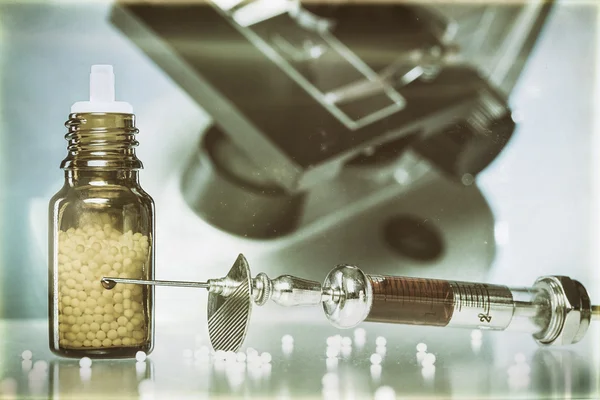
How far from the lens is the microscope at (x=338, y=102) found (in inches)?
36.5

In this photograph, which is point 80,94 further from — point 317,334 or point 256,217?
point 317,334

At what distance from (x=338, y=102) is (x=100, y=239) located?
40 cm

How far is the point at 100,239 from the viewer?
0.66 meters

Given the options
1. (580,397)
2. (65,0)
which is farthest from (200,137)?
(580,397)

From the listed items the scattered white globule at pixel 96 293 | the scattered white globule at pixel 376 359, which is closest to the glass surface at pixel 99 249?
the scattered white globule at pixel 96 293

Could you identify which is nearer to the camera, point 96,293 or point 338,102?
point 96,293

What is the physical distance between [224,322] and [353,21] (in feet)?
1.50

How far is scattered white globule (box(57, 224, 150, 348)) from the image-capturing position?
2.13 feet

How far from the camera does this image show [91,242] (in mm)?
657

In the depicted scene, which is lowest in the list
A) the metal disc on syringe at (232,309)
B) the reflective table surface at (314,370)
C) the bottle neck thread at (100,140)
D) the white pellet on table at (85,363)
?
the reflective table surface at (314,370)

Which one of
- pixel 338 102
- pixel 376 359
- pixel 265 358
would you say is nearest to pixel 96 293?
pixel 265 358

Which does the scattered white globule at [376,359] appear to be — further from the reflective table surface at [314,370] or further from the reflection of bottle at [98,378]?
the reflection of bottle at [98,378]

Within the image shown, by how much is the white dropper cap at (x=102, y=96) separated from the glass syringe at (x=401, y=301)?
0.49 feet

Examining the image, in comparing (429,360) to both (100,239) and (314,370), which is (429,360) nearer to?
(314,370)
